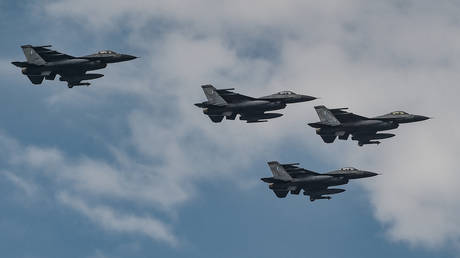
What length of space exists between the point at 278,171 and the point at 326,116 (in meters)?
11.5

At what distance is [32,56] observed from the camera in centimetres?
16412

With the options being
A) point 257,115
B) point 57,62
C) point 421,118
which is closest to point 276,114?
point 257,115

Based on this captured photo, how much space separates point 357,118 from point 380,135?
4.97m

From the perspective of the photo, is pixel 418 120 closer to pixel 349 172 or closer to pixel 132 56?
pixel 349 172

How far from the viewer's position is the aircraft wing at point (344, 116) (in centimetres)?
16650

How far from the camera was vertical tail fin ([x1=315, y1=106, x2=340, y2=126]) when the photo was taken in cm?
16750

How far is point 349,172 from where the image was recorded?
536ft

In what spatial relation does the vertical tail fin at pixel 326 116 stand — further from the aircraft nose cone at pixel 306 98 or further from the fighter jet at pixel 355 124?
the aircraft nose cone at pixel 306 98

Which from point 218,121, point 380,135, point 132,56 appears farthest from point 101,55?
point 380,135

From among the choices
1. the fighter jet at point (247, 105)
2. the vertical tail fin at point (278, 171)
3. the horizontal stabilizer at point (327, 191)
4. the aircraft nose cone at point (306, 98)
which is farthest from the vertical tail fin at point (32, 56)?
the horizontal stabilizer at point (327, 191)

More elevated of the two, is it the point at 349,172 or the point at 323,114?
the point at 323,114

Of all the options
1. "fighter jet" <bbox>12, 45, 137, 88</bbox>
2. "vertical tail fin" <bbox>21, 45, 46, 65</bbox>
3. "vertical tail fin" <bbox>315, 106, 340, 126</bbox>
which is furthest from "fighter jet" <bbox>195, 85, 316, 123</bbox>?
"vertical tail fin" <bbox>21, 45, 46, 65</bbox>

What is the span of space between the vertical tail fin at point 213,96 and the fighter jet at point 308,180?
42.7 feet

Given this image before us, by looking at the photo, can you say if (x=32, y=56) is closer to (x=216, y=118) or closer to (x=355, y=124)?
(x=216, y=118)
